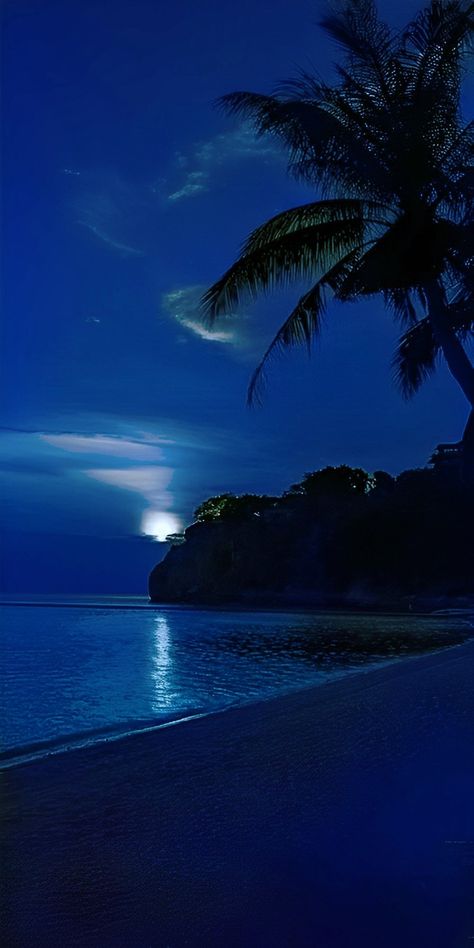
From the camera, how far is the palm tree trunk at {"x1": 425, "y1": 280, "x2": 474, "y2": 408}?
10508mm

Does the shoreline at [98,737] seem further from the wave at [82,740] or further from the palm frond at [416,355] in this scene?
the palm frond at [416,355]

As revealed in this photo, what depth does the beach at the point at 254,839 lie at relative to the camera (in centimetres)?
168

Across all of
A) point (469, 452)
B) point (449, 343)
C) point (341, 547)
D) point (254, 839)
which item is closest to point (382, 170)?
point (449, 343)

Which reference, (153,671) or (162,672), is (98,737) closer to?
(162,672)

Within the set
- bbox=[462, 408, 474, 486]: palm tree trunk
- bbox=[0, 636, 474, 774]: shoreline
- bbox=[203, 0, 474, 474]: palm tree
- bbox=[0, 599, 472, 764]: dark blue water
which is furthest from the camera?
bbox=[462, 408, 474, 486]: palm tree trunk

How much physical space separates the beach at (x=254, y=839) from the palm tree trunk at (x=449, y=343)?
7270 mm

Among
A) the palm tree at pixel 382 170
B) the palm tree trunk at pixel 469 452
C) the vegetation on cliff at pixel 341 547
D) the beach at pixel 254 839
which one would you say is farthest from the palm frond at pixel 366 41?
the vegetation on cliff at pixel 341 547

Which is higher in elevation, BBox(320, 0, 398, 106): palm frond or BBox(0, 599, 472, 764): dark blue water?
BBox(320, 0, 398, 106): palm frond

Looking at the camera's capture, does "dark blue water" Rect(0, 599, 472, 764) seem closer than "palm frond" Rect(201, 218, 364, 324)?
Yes

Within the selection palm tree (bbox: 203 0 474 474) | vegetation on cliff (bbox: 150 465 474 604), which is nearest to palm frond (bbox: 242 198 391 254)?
palm tree (bbox: 203 0 474 474)

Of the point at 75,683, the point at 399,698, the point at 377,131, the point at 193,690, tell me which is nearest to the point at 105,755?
the point at 399,698

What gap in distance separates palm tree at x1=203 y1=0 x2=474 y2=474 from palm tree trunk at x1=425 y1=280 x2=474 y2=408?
15 mm

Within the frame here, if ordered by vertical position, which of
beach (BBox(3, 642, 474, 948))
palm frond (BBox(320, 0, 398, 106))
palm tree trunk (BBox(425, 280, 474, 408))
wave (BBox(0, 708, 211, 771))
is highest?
palm frond (BBox(320, 0, 398, 106))

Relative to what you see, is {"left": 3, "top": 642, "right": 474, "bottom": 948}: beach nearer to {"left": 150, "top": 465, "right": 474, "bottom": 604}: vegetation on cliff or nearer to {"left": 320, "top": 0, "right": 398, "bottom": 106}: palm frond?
{"left": 320, "top": 0, "right": 398, "bottom": 106}: palm frond
